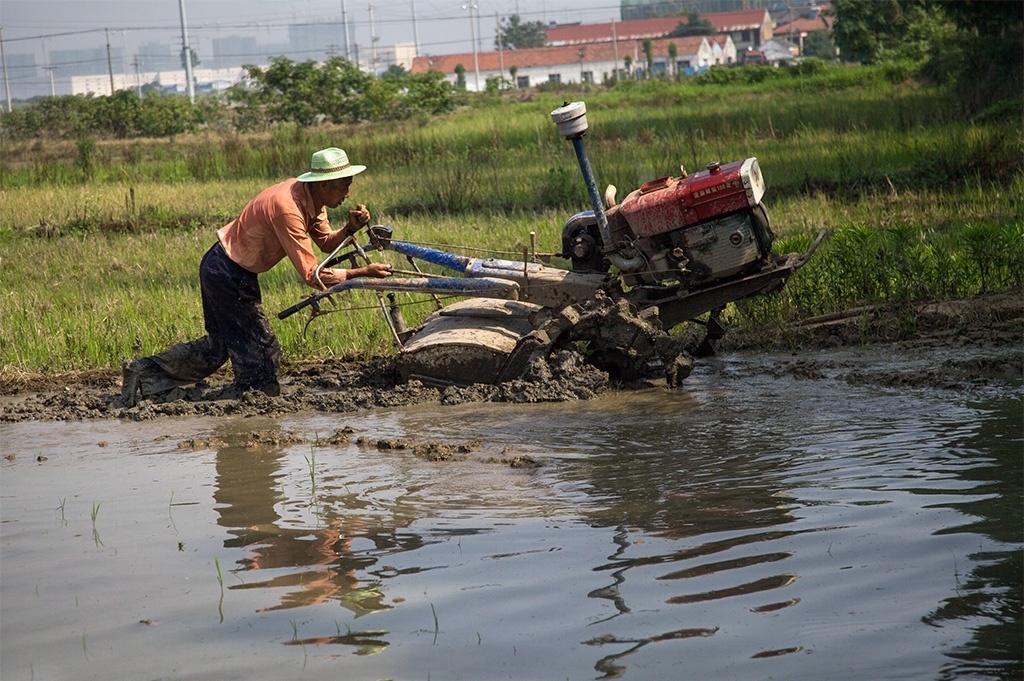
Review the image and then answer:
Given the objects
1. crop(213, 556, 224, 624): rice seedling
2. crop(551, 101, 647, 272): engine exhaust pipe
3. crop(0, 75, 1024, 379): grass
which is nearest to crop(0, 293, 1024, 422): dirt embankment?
crop(0, 75, 1024, 379): grass

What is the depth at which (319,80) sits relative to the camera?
29.8 m

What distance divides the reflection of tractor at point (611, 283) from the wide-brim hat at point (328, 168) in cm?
42

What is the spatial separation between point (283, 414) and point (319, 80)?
24344mm

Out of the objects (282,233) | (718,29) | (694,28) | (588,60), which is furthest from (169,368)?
(718,29)

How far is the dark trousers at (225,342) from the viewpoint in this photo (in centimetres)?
682

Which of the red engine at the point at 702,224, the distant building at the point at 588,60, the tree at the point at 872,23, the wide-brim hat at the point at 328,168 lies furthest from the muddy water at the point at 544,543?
the distant building at the point at 588,60

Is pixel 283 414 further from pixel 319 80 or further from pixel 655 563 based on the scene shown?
pixel 319 80

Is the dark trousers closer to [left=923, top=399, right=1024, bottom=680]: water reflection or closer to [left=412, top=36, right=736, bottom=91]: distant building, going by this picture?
[left=923, top=399, right=1024, bottom=680]: water reflection

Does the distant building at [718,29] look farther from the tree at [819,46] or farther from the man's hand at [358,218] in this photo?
the man's hand at [358,218]

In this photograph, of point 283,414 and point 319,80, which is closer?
point 283,414

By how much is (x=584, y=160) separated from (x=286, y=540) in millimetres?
2797

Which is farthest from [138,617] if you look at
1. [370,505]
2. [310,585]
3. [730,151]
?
[730,151]

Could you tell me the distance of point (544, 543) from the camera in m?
4.16

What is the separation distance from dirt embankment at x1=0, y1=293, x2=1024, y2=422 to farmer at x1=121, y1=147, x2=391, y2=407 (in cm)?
17
